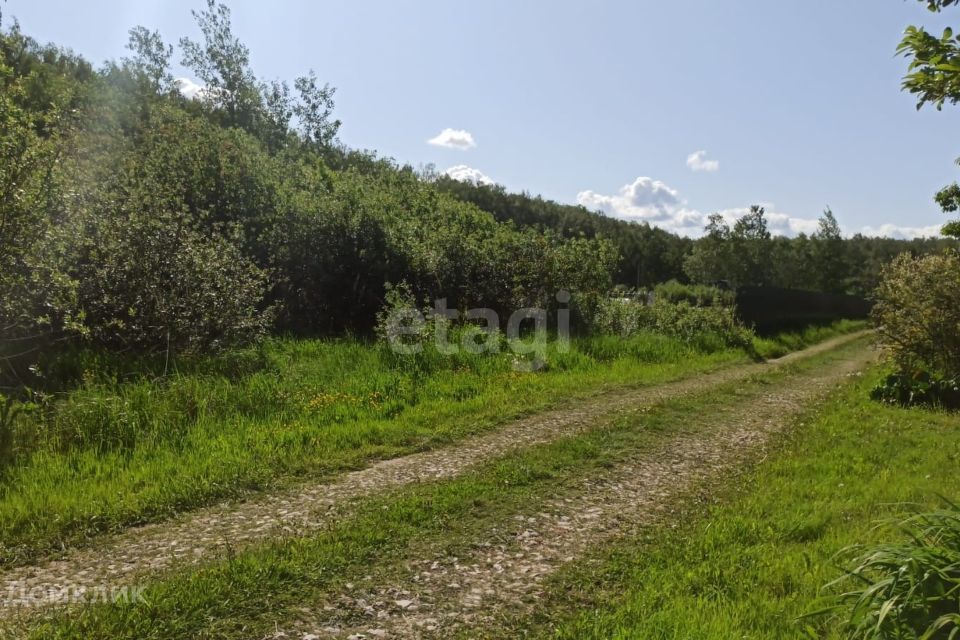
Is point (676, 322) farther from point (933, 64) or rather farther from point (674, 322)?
point (933, 64)

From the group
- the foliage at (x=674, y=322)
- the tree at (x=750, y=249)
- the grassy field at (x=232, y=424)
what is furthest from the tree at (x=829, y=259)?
the grassy field at (x=232, y=424)

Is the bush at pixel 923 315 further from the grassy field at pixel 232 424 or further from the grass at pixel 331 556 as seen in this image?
the grass at pixel 331 556

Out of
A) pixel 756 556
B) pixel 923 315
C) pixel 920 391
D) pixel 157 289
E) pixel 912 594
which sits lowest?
pixel 756 556

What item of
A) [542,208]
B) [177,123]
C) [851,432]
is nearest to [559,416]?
[851,432]

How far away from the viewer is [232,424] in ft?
25.4

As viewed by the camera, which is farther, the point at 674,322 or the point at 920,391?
the point at 674,322

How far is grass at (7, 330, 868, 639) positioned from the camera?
3580 mm

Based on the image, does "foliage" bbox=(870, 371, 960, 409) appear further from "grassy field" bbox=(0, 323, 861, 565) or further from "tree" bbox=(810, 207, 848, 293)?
"tree" bbox=(810, 207, 848, 293)

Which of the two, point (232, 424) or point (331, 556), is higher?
point (232, 424)

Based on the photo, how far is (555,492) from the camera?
609 centimetres

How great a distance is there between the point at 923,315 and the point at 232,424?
14430 mm

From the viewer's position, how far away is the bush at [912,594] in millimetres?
2910

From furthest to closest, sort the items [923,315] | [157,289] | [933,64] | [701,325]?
[701,325] → [923,315] → [157,289] → [933,64]

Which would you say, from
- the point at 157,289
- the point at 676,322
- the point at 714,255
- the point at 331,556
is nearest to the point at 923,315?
the point at 676,322
